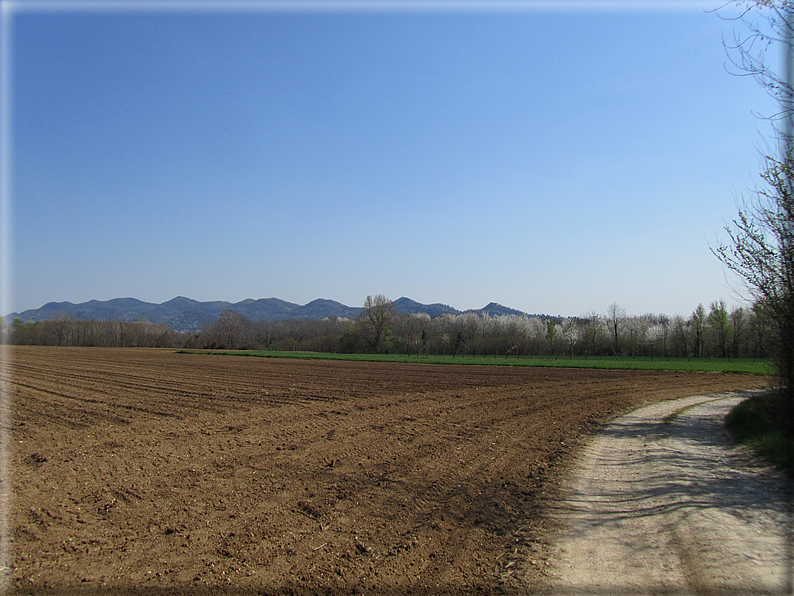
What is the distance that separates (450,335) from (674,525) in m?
97.4

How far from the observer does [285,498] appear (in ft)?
23.2

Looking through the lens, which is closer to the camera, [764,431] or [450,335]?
[764,431]

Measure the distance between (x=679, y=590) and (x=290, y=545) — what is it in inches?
164

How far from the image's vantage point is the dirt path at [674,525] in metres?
4.55

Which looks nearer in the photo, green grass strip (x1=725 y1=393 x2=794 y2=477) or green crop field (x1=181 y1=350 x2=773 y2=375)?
green grass strip (x1=725 y1=393 x2=794 y2=477)

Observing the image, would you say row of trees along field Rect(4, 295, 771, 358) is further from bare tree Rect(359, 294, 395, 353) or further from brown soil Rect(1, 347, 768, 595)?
brown soil Rect(1, 347, 768, 595)

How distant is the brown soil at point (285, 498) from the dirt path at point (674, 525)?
0.50 m

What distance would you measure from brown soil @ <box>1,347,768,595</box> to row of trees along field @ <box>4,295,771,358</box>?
2700 inches

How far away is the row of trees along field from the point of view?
84.7 m

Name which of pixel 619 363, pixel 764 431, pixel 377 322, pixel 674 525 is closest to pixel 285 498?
pixel 674 525

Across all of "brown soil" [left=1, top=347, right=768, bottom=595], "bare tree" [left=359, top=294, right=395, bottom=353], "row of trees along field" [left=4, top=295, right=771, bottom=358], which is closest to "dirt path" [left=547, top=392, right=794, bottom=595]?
"brown soil" [left=1, top=347, right=768, bottom=595]

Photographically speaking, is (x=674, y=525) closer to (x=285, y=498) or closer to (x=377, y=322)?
(x=285, y=498)

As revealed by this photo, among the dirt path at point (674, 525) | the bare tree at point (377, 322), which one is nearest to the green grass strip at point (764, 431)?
the dirt path at point (674, 525)

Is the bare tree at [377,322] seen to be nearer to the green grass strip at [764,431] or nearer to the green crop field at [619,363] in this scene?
the green crop field at [619,363]
